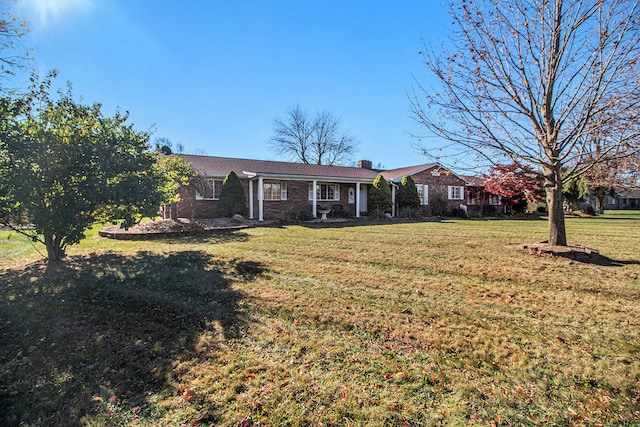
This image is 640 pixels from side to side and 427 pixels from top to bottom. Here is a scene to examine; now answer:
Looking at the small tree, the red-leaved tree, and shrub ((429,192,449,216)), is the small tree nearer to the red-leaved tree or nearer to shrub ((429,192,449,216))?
the red-leaved tree

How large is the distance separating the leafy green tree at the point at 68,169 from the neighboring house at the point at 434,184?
17.6 metres

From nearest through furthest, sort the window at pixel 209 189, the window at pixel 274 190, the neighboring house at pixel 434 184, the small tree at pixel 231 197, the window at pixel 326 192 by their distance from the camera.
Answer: the window at pixel 209 189
the small tree at pixel 231 197
the window at pixel 274 190
the window at pixel 326 192
the neighboring house at pixel 434 184

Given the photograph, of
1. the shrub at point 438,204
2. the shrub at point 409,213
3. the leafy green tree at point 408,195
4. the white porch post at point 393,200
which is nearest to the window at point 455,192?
the shrub at point 438,204

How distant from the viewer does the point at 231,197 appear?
53.6ft

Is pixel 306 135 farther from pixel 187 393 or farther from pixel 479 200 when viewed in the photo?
pixel 187 393

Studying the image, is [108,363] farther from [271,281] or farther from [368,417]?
[271,281]

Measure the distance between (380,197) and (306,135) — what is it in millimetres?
23669

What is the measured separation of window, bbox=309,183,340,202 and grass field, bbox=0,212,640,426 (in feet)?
44.8

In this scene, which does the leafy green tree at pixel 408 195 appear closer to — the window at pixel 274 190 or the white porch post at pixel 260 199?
the window at pixel 274 190

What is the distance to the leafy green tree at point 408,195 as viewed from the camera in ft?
68.8

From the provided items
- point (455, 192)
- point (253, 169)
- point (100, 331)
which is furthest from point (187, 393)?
point (455, 192)

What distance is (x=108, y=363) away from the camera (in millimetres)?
2865

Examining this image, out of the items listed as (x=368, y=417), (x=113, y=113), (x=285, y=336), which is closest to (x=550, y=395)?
(x=368, y=417)

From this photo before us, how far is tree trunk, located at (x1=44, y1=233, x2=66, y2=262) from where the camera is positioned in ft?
22.1
